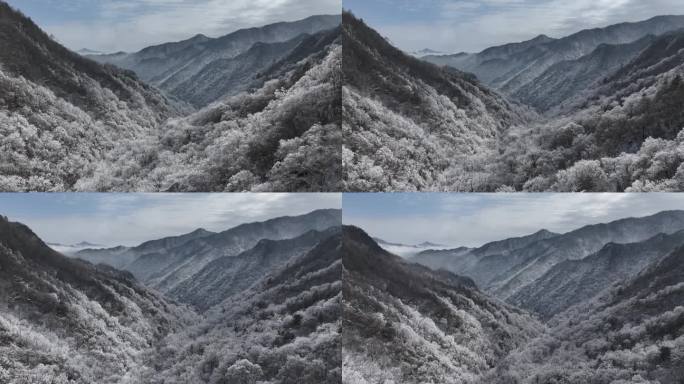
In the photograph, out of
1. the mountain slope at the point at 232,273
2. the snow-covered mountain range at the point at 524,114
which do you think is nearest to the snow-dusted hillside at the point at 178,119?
the snow-covered mountain range at the point at 524,114

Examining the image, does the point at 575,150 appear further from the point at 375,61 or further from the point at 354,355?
the point at 354,355

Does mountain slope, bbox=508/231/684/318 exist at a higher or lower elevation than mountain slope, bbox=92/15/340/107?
lower

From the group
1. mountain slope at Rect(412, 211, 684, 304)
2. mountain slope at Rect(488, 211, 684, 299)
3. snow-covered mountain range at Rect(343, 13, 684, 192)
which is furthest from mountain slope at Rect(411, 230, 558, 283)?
snow-covered mountain range at Rect(343, 13, 684, 192)

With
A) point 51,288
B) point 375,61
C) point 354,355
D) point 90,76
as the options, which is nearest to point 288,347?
point 354,355

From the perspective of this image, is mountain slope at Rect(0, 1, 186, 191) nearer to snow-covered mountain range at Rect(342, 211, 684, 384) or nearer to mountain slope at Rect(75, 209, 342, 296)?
mountain slope at Rect(75, 209, 342, 296)

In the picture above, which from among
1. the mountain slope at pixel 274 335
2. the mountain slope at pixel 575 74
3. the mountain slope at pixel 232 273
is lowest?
the mountain slope at pixel 274 335

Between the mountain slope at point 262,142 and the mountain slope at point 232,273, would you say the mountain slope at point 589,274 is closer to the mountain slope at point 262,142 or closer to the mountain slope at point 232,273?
the mountain slope at point 262,142

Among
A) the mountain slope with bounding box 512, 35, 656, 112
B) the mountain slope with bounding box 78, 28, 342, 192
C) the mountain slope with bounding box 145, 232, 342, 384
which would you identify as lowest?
the mountain slope with bounding box 145, 232, 342, 384

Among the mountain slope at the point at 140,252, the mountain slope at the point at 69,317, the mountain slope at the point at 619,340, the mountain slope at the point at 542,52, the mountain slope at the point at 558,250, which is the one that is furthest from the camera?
the mountain slope at the point at 542,52
